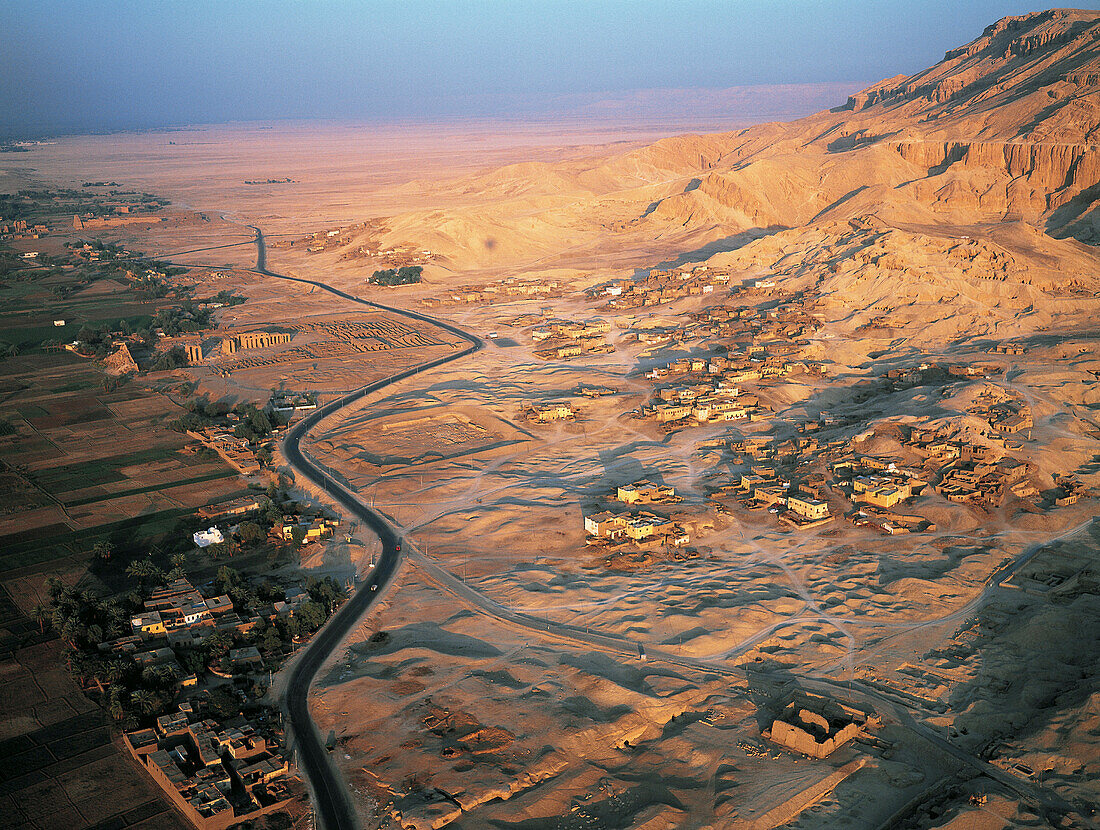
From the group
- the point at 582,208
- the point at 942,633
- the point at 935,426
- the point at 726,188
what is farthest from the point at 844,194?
the point at 942,633

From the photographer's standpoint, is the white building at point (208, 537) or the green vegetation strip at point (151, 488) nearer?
the white building at point (208, 537)

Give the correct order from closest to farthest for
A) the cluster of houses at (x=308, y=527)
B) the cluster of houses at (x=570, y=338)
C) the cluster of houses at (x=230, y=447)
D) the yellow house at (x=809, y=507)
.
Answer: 1. the cluster of houses at (x=308, y=527)
2. the yellow house at (x=809, y=507)
3. the cluster of houses at (x=230, y=447)
4. the cluster of houses at (x=570, y=338)

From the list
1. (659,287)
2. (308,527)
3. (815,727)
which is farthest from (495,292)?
(815,727)

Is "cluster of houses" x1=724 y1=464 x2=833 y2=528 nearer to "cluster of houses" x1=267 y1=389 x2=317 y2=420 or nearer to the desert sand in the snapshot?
the desert sand

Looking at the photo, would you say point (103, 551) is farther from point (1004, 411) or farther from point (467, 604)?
point (1004, 411)

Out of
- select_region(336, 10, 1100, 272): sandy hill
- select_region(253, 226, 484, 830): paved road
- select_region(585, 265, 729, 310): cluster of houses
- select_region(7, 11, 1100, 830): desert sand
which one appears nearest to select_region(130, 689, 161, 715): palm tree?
select_region(253, 226, 484, 830): paved road

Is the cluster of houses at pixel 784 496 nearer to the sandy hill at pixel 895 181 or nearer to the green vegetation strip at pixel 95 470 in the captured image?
the green vegetation strip at pixel 95 470

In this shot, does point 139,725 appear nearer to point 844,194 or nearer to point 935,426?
point 935,426

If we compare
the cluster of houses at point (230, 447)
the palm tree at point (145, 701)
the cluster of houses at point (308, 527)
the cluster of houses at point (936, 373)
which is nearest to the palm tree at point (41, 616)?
the palm tree at point (145, 701)
